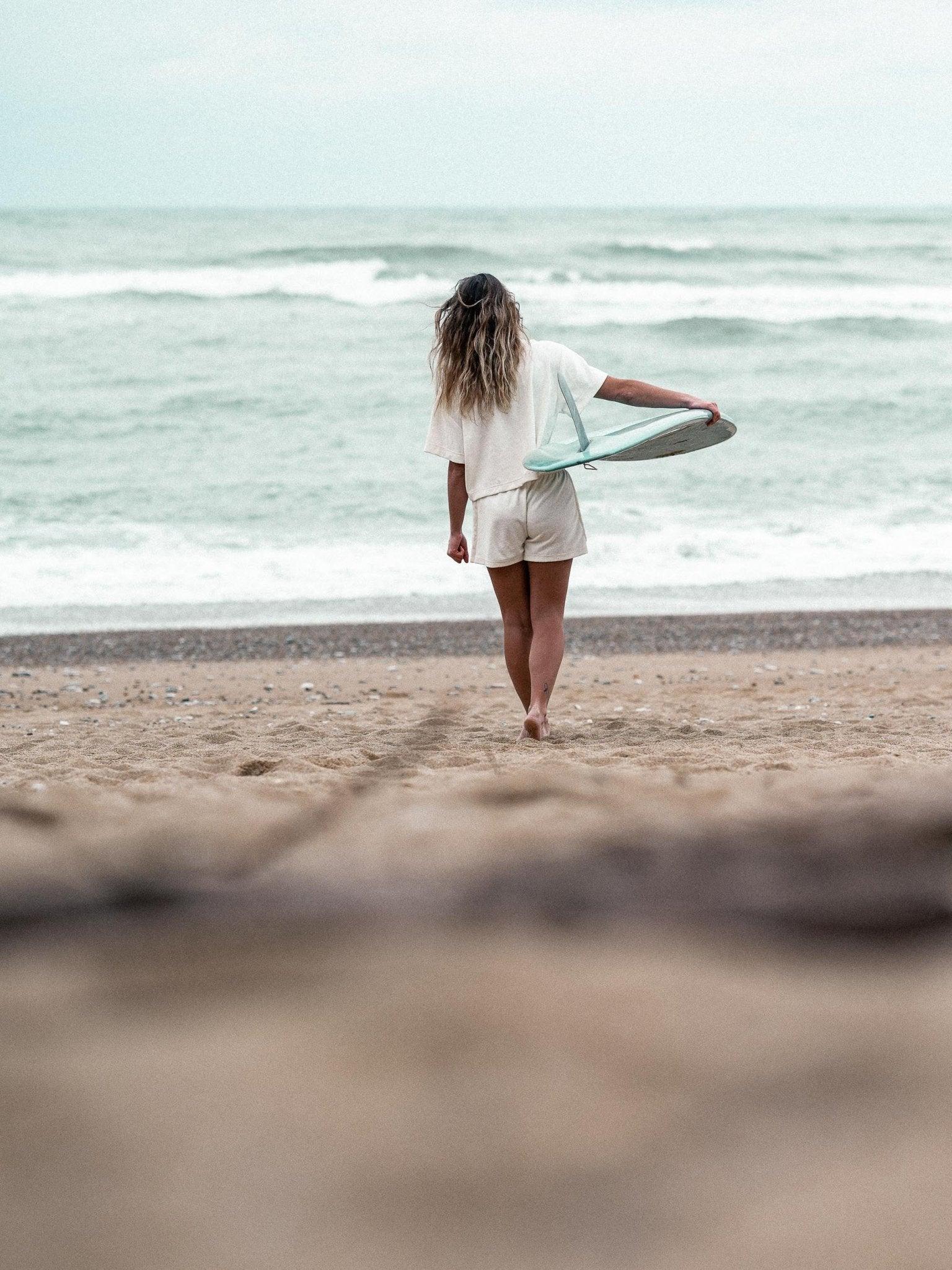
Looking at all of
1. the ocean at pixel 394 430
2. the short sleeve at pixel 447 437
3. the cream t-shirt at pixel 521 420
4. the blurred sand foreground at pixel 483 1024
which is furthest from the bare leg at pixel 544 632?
the blurred sand foreground at pixel 483 1024

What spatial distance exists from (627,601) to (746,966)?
8.50m

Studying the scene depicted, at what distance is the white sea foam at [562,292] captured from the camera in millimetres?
24133

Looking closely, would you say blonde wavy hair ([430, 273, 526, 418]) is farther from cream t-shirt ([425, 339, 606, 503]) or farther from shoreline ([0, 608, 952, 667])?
shoreline ([0, 608, 952, 667])

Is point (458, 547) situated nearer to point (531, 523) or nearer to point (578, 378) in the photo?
point (531, 523)

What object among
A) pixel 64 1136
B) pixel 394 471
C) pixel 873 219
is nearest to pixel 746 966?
pixel 64 1136

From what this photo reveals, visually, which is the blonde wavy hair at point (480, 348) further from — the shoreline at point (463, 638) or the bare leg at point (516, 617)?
the shoreline at point (463, 638)

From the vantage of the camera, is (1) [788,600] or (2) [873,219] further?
(2) [873,219]

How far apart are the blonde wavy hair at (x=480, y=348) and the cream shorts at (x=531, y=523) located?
0.30 meters

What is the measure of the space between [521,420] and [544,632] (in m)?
0.80

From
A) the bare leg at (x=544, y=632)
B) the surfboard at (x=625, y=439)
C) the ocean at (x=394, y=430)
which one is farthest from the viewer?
the ocean at (x=394, y=430)

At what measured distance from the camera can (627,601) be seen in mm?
9250

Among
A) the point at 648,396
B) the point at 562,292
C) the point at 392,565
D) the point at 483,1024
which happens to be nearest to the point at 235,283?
the point at 562,292

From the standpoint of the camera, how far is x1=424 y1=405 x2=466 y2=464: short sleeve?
4.17 meters

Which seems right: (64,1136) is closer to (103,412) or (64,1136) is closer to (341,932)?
(341,932)
